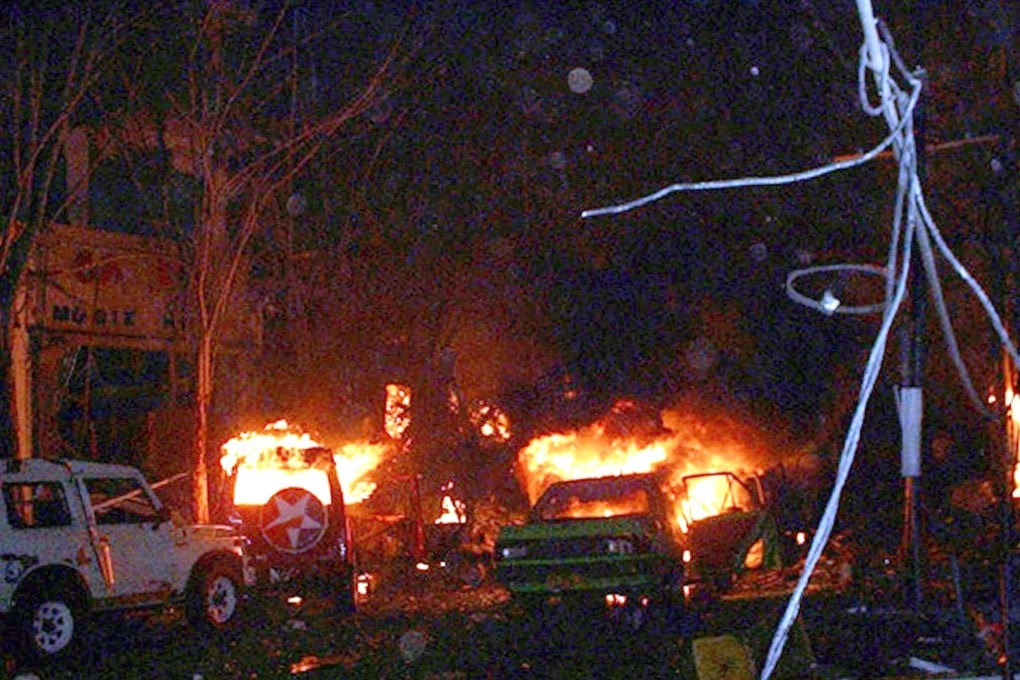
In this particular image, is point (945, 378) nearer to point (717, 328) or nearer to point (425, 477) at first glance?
point (717, 328)

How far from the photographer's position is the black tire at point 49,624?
39.8ft

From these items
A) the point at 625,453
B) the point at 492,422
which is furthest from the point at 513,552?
the point at 492,422

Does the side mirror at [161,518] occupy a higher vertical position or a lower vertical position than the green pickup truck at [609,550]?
higher

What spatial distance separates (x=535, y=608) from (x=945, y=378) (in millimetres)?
9245

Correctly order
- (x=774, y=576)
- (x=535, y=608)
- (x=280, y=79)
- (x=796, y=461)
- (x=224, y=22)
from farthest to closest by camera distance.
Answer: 1. (x=796, y=461)
2. (x=280, y=79)
3. (x=224, y=22)
4. (x=774, y=576)
5. (x=535, y=608)

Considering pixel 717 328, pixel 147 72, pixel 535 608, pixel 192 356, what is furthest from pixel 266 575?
pixel 717 328

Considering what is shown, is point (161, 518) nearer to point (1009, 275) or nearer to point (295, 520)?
point (295, 520)

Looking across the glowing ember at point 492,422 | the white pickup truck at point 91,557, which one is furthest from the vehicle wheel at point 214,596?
the glowing ember at point 492,422

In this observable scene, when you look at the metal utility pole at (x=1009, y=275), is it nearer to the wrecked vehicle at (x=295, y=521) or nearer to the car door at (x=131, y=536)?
the wrecked vehicle at (x=295, y=521)

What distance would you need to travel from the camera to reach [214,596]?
14.5m

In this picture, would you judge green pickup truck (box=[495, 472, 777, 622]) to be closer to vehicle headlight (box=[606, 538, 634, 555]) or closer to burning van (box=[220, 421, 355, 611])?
vehicle headlight (box=[606, 538, 634, 555])

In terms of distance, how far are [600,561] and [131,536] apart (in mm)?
5073

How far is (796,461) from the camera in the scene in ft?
79.4

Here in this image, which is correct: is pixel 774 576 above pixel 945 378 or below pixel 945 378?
below
